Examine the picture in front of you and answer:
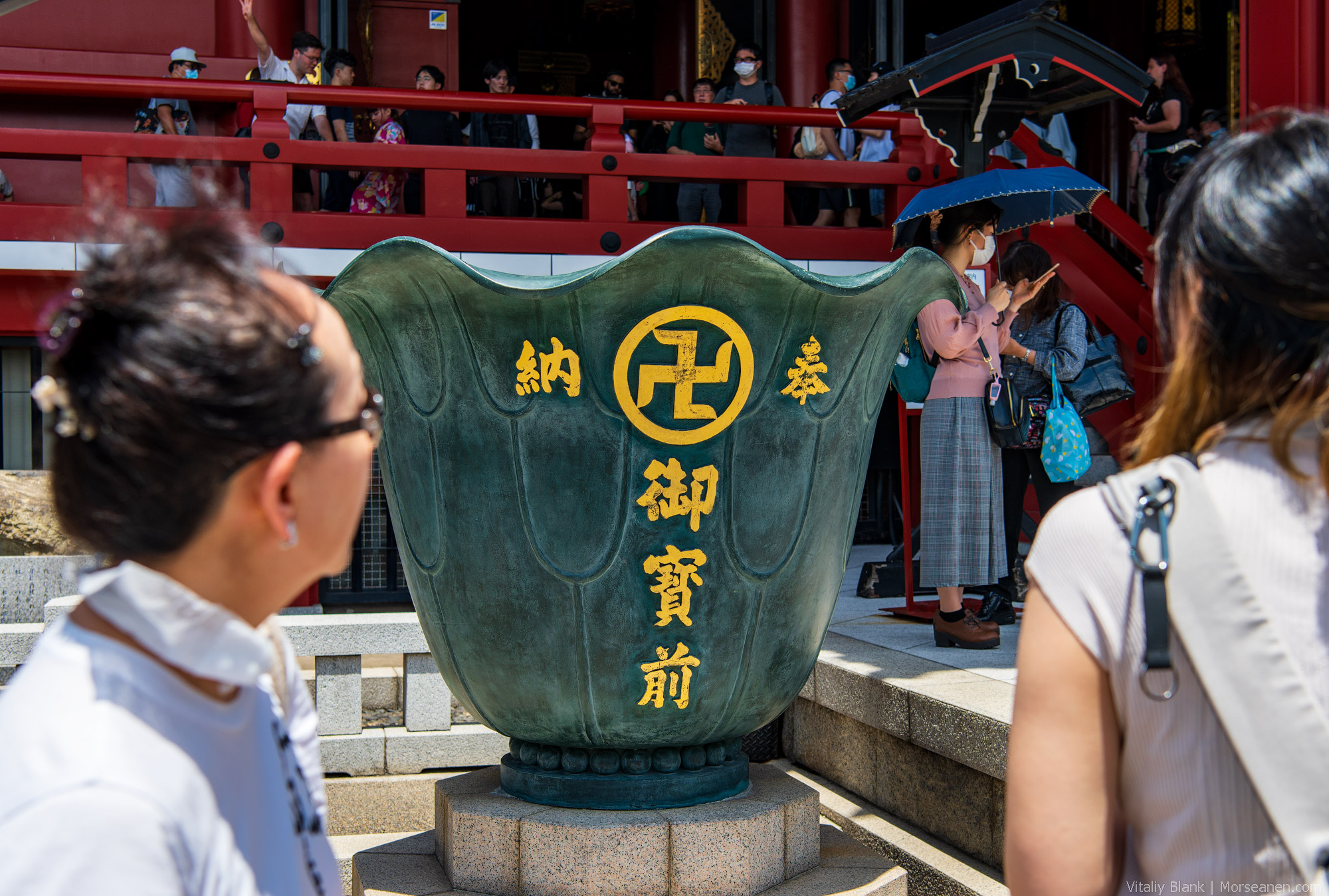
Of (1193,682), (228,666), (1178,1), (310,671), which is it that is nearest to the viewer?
(228,666)

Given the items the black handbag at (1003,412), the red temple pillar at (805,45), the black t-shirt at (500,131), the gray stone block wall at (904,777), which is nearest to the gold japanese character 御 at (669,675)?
the gray stone block wall at (904,777)

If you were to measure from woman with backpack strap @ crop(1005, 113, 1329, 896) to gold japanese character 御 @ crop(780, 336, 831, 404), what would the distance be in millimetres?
1337

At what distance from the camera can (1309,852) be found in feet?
2.79

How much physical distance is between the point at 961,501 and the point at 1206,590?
300 centimetres

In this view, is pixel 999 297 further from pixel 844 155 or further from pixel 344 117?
pixel 344 117

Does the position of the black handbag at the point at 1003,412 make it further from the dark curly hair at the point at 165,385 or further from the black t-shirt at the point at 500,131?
the black t-shirt at the point at 500,131

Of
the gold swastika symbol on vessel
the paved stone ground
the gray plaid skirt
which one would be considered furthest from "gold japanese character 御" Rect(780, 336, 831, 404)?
the gray plaid skirt

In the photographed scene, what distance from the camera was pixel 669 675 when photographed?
234 cm

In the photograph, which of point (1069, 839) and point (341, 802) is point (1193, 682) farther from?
point (341, 802)

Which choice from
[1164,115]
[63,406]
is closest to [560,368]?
[63,406]

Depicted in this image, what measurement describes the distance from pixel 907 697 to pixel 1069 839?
218 centimetres

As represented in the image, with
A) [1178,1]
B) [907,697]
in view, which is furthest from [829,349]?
[1178,1]

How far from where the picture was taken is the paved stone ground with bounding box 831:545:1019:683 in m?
3.44

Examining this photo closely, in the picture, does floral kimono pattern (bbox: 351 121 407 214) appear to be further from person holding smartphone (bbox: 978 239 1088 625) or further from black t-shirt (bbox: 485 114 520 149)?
person holding smartphone (bbox: 978 239 1088 625)
